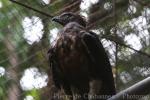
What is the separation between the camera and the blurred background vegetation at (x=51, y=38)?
12.7ft

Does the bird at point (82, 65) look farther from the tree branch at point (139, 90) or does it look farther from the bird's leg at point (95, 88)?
the tree branch at point (139, 90)

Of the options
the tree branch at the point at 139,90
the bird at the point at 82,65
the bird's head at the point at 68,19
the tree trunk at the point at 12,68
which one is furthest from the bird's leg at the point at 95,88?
the tree trunk at the point at 12,68

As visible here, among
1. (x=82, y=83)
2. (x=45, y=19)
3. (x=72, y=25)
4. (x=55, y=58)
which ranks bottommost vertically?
(x=82, y=83)

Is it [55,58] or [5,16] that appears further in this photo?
[5,16]

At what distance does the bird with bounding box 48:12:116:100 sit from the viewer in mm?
2994

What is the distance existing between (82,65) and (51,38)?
949 millimetres

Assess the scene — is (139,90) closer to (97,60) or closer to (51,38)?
(97,60)

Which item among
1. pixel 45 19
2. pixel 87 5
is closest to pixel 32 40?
pixel 45 19

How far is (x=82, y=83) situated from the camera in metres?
3.07

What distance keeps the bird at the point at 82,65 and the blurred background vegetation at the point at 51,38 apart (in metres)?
0.76

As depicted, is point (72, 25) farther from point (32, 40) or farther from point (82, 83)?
point (32, 40)

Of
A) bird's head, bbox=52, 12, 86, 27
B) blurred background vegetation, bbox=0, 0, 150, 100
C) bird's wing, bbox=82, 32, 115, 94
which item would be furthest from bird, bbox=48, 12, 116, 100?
blurred background vegetation, bbox=0, 0, 150, 100

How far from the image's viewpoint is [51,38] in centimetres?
392

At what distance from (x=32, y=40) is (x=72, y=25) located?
81 cm
